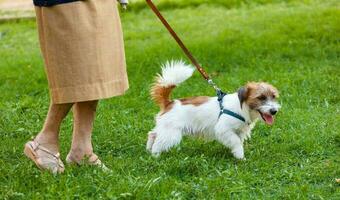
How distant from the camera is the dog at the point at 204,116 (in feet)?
17.3

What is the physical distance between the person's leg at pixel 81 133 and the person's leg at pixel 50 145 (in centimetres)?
10

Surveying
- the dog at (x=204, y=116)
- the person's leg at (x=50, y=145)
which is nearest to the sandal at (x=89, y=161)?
the person's leg at (x=50, y=145)

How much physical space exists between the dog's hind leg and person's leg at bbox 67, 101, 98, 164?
2.22 ft

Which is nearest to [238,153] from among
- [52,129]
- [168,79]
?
[168,79]

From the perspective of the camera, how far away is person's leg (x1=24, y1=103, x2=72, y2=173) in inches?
186

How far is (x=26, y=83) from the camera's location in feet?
27.9

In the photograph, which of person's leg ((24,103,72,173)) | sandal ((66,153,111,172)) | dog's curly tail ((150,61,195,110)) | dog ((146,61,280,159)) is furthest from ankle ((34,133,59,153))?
dog's curly tail ((150,61,195,110))

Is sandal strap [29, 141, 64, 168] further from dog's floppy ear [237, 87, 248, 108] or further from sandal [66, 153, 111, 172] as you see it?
dog's floppy ear [237, 87, 248, 108]

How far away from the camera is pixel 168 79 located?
5.46 meters

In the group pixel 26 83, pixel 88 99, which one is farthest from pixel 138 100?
pixel 88 99

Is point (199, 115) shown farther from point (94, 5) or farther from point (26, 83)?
point (26, 83)

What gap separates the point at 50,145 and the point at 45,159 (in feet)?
0.44

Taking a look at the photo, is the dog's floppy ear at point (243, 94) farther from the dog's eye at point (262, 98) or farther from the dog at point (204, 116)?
the dog's eye at point (262, 98)

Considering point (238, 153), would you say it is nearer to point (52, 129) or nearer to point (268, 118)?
point (268, 118)
